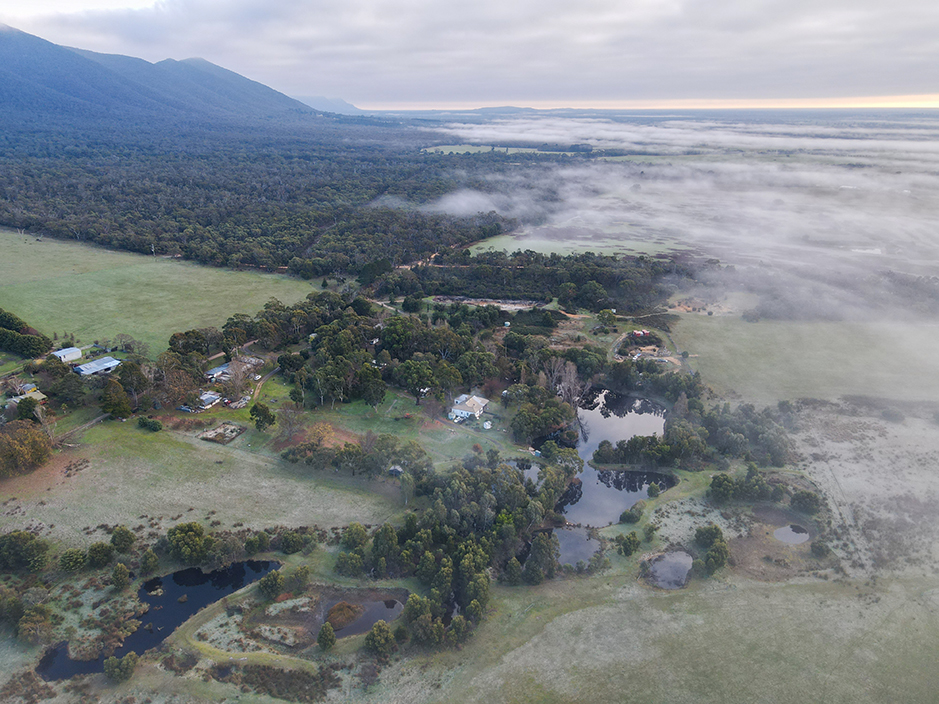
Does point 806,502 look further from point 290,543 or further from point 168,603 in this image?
point 168,603

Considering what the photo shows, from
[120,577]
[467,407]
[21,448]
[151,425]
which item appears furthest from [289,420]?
[21,448]

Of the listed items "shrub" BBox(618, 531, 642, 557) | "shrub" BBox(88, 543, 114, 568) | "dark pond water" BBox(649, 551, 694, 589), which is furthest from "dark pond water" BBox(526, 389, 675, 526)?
"shrub" BBox(88, 543, 114, 568)

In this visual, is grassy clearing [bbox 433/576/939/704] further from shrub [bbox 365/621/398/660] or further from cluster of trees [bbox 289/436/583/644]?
shrub [bbox 365/621/398/660]

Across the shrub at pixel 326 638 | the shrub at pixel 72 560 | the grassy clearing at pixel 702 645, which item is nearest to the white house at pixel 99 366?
the shrub at pixel 72 560

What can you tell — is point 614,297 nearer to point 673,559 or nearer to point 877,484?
point 877,484

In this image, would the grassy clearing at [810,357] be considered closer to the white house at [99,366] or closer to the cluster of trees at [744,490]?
the cluster of trees at [744,490]

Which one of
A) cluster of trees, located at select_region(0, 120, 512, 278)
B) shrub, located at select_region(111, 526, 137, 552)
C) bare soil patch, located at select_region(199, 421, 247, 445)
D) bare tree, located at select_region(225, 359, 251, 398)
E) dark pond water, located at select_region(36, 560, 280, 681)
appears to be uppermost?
cluster of trees, located at select_region(0, 120, 512, 278)
